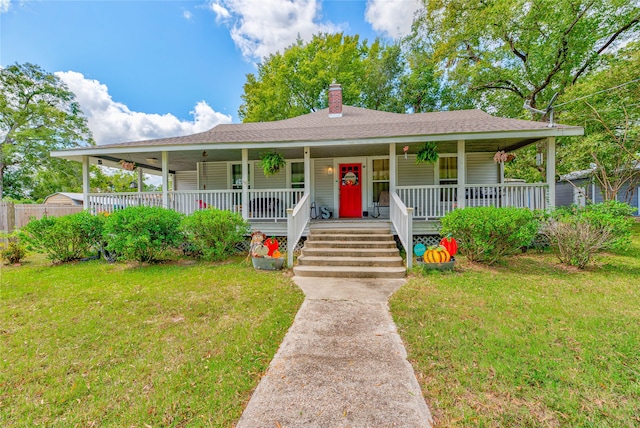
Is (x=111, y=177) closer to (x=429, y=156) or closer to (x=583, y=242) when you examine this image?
(x=429, y=156)

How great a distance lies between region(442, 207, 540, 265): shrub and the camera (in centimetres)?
553

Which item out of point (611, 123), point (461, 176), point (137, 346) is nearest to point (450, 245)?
point (461, 176)

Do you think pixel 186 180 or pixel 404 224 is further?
pixel 186 180

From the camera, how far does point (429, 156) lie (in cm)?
741

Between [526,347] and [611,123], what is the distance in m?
12.3

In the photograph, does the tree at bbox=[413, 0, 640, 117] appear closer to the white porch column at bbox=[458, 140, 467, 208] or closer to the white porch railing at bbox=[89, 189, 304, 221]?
the white porch column at bbox=[458, 140, 467, 208]

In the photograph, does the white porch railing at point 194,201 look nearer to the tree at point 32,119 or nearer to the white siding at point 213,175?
the white siding at point 213,175

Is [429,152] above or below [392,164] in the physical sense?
above

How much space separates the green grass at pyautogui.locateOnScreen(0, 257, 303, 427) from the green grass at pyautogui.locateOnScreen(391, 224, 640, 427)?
1.67m

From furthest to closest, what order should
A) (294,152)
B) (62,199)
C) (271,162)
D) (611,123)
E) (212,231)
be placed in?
(62,199) < (611,123) < (294,152) < (271,162) < (212,231)

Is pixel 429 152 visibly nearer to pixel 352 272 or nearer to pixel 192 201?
pixel 352 272

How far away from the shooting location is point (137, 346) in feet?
9.67

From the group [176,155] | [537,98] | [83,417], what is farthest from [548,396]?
[537,98]

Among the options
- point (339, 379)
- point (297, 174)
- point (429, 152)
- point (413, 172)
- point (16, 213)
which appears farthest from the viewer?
point (16, 213)
